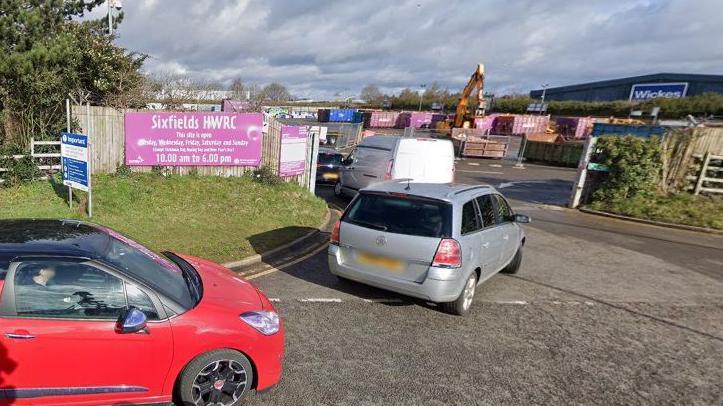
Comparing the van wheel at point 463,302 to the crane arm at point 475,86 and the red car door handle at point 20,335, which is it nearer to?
the red car door handle at point 20,335

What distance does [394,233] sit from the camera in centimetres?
466

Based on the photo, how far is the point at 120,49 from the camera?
43.2ft

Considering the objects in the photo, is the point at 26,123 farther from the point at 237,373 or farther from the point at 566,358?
the point at 566,358

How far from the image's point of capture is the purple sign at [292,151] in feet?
34.4

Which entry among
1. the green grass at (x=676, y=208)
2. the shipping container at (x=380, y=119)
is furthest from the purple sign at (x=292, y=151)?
the shipping container at (x=380, y=119)

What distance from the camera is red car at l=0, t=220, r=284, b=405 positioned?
2551mm

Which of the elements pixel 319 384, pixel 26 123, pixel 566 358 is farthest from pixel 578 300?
pixel 26 123

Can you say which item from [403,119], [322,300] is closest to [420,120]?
[403,119]

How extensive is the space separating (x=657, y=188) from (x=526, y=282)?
888 centimetres

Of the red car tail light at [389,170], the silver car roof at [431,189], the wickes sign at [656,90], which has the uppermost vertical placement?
the wickes sign at [656,90]

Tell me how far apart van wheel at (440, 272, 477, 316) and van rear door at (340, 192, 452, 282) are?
1.94ft

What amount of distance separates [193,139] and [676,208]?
524 inches

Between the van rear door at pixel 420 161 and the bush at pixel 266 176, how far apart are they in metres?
3.09

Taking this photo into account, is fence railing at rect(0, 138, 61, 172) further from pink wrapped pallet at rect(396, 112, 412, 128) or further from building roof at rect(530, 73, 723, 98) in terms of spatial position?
building roof at rect(530, 73, 723, 98)
